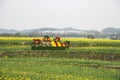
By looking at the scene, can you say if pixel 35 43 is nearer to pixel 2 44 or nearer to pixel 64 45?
pixel 64 45

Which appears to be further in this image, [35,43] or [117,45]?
[117,45]

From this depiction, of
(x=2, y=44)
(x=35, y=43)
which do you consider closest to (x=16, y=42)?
(x=2, y=44)

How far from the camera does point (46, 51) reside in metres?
37.5

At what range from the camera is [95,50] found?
128ft

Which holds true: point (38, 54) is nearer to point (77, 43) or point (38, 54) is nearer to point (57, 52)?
point (57, 52)

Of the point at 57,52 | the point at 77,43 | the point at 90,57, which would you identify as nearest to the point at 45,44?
the point at 57,52

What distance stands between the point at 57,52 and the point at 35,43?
4851 mm

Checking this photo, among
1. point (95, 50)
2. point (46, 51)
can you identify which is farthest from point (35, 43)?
point (95, 50)

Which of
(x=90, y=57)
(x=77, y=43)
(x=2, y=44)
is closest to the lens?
(x=90, y=57)

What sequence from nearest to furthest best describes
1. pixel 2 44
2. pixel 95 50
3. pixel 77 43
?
pixel 95 50 < pixel 2 44 < pixel 77 43

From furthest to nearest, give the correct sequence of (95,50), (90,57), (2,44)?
(2,44), (95,50), (90,57)

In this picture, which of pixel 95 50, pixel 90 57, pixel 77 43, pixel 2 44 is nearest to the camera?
pixel 90 57

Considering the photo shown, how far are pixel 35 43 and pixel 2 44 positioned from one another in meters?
7.70

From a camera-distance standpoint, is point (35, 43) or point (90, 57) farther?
point (35, 43)
